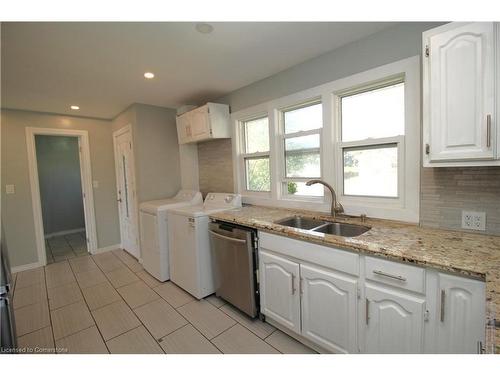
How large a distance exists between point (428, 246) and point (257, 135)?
2.03m

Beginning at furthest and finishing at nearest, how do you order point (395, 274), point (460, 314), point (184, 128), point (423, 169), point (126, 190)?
point (126, 190) → point (184, 128) → point (423, 169) → point (395, 274) → point (460, 314)

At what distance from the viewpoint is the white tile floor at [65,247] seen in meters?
3.77

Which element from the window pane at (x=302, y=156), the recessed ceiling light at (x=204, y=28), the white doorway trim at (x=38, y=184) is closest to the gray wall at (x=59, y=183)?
the white doorway trim at (x=38, y=184)

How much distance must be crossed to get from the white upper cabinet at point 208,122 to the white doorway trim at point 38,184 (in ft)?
6.35

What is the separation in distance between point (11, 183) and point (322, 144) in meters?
4.13


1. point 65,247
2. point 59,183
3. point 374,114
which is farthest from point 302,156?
point 59,183

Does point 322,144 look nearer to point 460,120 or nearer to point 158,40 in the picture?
point 460,120

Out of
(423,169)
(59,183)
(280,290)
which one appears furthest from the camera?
(59,183)

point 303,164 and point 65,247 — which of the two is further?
point 65,247

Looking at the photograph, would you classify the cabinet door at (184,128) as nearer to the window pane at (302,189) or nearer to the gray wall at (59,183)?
the window pane at (302,189)

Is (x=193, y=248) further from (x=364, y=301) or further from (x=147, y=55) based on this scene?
(x=147, y=55)

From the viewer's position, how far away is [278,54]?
197 centimetres

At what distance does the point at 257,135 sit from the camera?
2.79 metres
